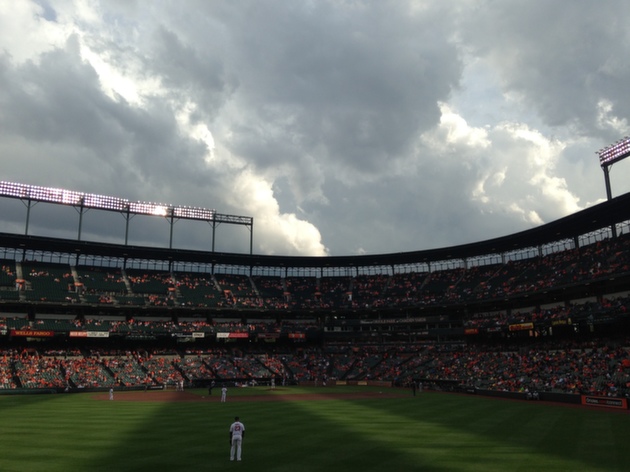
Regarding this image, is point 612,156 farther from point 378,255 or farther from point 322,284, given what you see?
point 322,284

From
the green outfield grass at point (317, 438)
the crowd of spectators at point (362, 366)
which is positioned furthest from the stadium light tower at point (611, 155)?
the green outfield grass at point (317, 438)

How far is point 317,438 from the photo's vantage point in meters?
26.6

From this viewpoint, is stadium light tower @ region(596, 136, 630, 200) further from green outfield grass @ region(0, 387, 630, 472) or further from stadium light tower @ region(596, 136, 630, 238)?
green outfield grass @ region(0, 387, 630, 472)

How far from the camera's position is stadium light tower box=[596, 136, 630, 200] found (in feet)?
209

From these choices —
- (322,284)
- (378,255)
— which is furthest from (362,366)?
(322,284)

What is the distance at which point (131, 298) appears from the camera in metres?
82.1

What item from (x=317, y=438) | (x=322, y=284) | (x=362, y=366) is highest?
(x=322, y=284)

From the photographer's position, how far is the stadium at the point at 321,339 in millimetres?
31781

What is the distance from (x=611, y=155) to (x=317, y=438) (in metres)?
60.2

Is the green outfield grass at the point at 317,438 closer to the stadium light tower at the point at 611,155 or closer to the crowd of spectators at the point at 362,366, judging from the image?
the crowd of spectators at the point at 362,366

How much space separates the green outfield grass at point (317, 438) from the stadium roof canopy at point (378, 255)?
32.6 m

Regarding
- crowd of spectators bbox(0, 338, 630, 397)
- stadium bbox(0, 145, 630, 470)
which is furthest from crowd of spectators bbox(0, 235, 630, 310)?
crowd of spectators bbox(0, 338, 630, 397)

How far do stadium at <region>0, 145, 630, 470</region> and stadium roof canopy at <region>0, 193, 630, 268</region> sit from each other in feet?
1.30

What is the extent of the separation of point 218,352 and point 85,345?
69.0 feet
